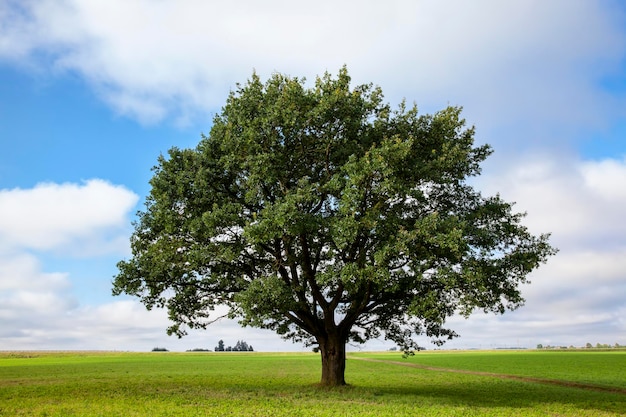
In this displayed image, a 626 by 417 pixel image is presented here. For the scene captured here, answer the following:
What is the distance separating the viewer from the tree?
3008 cm

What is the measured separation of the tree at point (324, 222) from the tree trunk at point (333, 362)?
74 millimetres

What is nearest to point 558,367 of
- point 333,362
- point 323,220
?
point 333,362

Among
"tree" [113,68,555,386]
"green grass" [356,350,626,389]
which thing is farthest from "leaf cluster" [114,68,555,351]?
"green grass" [356,350,626,389]

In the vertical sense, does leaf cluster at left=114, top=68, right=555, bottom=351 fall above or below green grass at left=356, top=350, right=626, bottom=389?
above

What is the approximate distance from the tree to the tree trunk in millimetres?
74

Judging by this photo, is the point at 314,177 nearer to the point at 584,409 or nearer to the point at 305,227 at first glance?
the point at 305,227

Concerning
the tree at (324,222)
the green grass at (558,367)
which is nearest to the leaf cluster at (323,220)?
the tree at (324,222)

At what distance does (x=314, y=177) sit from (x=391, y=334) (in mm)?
14423

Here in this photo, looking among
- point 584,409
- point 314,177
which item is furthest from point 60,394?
point 584,409

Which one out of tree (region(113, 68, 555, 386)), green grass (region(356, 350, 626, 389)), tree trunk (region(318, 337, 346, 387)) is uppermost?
tree (region(113, 68, 555, 386))

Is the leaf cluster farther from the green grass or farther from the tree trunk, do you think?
the green grass

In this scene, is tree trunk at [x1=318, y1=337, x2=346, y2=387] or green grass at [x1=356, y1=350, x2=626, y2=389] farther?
green grass at [x1=356, y1=350, x2=626, y2=389]

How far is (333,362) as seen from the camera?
120 ft

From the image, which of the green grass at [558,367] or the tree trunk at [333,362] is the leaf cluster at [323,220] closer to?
the tree trunk at [333,362]
